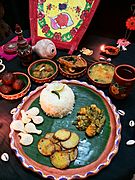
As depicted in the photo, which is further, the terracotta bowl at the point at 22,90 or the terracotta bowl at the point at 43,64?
the terracotta bowl at the point at 43,64

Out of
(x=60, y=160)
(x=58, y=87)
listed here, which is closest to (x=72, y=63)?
(x=58, y=87)

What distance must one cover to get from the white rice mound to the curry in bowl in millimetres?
279

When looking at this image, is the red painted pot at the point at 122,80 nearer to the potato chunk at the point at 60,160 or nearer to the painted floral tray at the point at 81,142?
the painted floral tray at the point at 81,142

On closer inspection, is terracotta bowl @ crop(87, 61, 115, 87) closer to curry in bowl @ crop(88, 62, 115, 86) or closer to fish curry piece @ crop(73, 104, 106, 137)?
curry in bowl @ crop(88, 62, 115, 86)

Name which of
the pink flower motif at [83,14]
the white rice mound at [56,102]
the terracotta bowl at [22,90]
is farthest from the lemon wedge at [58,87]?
the pink flower motif at [83,14]

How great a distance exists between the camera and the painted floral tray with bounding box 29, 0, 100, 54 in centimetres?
238

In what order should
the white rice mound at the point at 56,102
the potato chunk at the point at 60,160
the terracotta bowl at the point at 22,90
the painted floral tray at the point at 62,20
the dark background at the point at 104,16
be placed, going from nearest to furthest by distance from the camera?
the potato chunk at the point at 60,160, the white rice mound at the point at 56,102, the terracotta bowl at the point at 22,90, the painted floral tray at the point at 62,20, the dark background at the point at 104,16

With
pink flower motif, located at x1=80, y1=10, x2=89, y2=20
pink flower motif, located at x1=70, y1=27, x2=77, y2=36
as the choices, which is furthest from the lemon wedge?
pink flower motif, located at x1=80, y1=10, x2=89, y2=20

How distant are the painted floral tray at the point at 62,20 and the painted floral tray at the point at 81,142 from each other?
648 mm

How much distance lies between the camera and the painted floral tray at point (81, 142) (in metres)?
1.52

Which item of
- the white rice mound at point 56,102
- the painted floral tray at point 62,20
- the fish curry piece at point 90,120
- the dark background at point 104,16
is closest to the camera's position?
the fish curry piece at point 90,120

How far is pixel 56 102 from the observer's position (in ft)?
5.87

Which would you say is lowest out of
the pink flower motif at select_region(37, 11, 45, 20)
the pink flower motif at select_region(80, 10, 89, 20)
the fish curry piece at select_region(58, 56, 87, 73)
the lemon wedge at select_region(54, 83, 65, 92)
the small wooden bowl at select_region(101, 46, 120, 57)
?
the lemon wedge at select_region(54, 83, 65, 92)

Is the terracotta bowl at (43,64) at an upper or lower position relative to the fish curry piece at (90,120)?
upper
